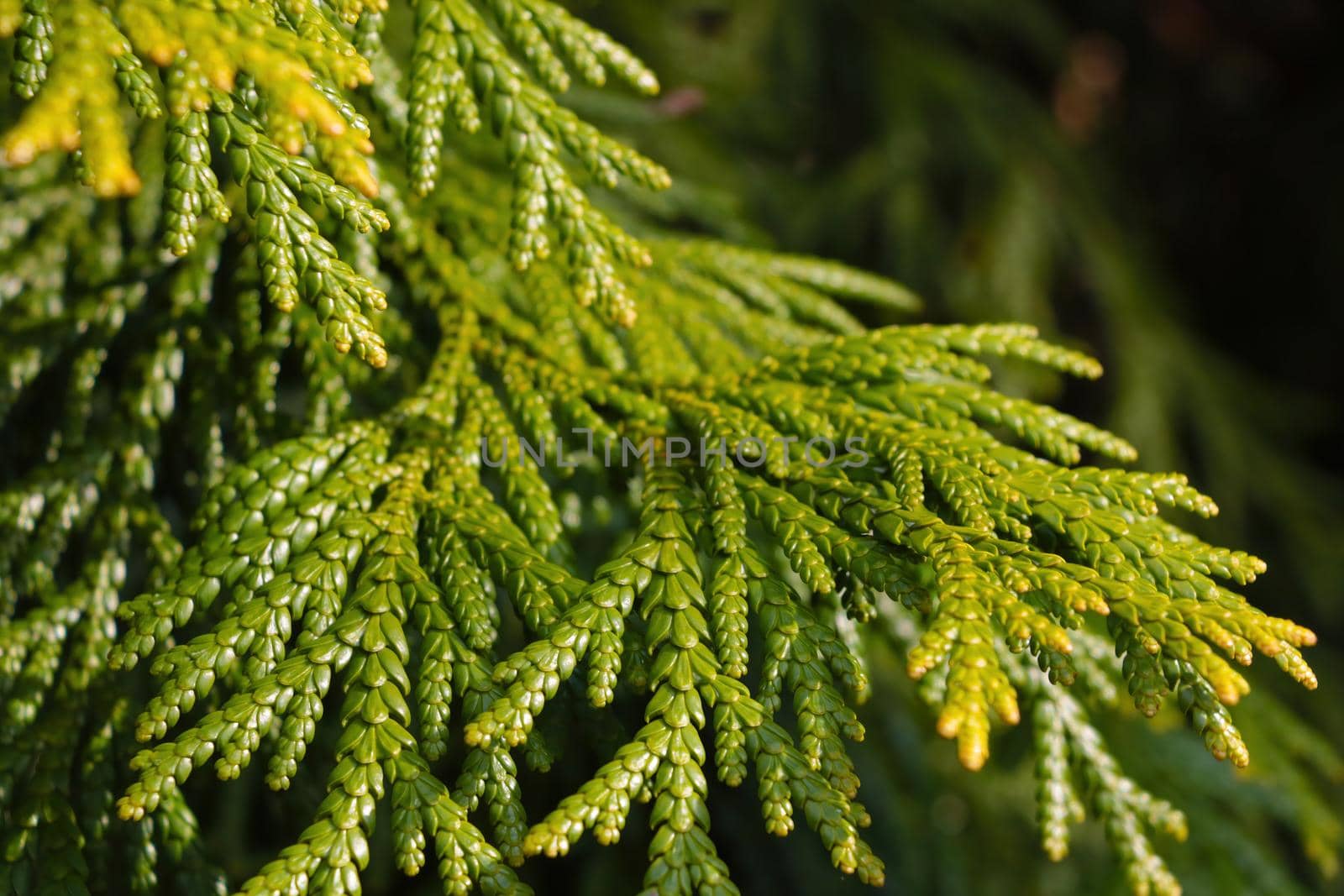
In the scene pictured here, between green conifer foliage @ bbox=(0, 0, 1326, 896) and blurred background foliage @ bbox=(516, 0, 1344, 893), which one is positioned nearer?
green conifer foliage @ bbox=(0, 0, 1326, 896)

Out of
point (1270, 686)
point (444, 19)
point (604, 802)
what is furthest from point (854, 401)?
point (1270, 686)

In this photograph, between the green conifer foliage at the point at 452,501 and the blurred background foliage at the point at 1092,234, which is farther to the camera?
the blurred background foliage at the point at 1092,234

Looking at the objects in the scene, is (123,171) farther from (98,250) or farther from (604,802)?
(98,250)

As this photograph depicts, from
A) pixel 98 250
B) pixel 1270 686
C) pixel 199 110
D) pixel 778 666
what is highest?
pixel 199 110
